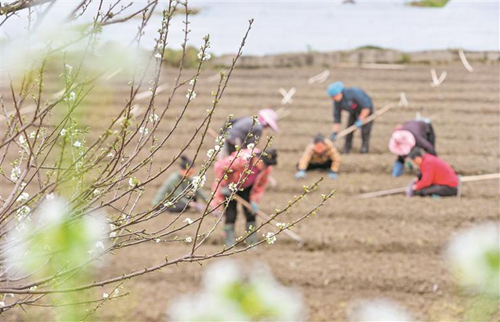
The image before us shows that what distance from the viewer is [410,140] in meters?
5.46

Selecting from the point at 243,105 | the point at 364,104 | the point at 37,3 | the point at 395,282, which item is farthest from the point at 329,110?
the point at 37,3

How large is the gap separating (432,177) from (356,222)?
937mm

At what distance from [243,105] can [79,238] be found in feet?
26.0

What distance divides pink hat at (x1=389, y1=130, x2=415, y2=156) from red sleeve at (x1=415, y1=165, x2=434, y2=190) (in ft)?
0.95

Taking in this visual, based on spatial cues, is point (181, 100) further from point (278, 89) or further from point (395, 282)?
point (395, 282)

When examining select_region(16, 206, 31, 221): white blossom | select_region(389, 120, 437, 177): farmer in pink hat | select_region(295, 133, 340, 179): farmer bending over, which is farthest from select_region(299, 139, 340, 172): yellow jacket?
select_region(16, 206, 31, 221): white blossom

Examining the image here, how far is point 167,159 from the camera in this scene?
6.68 metres

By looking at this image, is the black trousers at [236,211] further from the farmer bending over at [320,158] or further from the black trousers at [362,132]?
the black trousers at [362,132]

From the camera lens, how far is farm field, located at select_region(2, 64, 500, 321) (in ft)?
13.5

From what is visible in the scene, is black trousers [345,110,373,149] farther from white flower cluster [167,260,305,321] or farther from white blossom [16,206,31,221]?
white flower cluster [167,260,305,321]

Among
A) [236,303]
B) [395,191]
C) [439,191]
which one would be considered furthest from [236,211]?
[236,303]

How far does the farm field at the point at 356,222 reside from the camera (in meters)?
4.11

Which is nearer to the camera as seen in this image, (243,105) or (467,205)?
(467,205)

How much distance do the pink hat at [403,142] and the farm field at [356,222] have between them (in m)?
0.48
